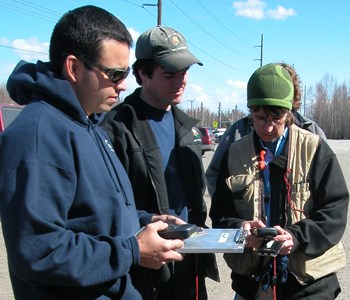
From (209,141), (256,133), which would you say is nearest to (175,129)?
(256,133)

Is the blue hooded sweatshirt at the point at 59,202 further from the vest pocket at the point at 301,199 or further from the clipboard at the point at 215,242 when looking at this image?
the vest pocket at the point at 301,199

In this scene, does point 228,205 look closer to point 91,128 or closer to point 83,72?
point 91,128

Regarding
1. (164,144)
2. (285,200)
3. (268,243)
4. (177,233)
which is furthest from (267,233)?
(164,144)

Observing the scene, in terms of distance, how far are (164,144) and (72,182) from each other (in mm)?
1219

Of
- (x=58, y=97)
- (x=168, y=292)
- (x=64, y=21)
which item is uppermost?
(x=64, y=21)

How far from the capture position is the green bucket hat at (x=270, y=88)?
2482 mm

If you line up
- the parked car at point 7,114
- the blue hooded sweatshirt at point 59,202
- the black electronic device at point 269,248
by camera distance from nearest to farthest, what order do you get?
the blue hooded sweatshirt at point 59,202
the black electronic device at point 269,248
the parked car at point 7,114

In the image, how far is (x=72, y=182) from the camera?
5.31 feet

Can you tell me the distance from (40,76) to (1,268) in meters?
4.54

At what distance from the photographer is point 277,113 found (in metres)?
2.51

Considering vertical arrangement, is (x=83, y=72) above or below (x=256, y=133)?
above

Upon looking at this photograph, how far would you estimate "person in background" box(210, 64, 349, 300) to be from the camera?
2424mm

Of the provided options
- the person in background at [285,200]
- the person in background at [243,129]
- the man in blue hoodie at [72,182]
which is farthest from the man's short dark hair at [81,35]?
the person in background at [243,129]

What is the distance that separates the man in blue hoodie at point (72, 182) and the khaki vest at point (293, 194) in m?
0.80
